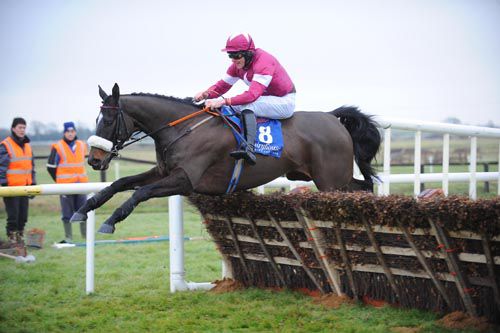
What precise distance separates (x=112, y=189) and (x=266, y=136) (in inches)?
56.3

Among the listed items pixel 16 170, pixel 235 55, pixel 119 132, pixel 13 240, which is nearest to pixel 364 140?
pixel 235 55

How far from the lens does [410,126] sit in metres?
6.57

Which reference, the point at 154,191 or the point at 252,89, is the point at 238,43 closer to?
the point at 252,89

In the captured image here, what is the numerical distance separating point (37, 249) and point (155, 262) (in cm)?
213

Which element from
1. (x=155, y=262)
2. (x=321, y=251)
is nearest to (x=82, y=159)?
(x=155, y=262)

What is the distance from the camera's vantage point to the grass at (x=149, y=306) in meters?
4.34

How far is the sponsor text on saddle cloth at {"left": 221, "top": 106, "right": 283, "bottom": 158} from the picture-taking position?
225 inches

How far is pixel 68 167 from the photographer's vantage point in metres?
10.1

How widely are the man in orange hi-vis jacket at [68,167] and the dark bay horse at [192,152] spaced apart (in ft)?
15.0

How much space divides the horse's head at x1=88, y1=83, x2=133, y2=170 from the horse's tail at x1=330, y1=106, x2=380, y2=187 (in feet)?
7.94

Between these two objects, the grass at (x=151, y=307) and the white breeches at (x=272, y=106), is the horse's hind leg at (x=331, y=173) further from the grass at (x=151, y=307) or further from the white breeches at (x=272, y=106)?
the grass at (x=151, y=307)

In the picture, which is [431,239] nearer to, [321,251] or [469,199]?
[469,199]

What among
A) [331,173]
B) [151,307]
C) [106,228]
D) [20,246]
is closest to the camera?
[106,228]

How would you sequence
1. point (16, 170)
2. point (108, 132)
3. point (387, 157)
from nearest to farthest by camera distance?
point (108, 132), point (387, 157), point (16, 170)
